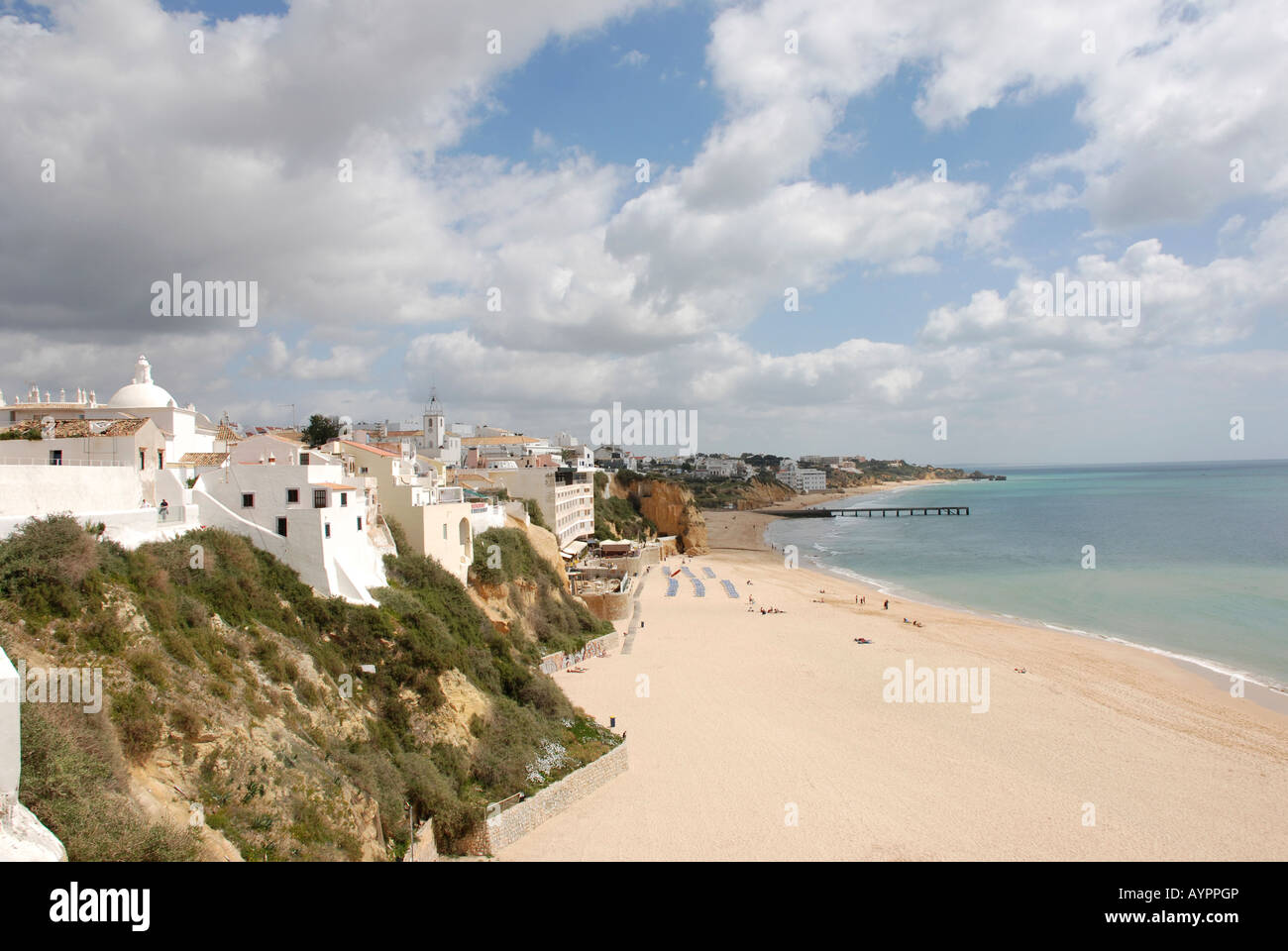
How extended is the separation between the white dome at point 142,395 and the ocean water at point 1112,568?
39736mm

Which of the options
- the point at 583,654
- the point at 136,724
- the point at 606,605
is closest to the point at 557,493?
the point at 606,605

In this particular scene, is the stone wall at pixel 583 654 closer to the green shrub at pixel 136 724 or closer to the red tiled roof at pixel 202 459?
the red tiled roof at pixel 202 459

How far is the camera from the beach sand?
47.2 ft

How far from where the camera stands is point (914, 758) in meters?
18.5

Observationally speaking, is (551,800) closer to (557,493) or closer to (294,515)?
(294,515)

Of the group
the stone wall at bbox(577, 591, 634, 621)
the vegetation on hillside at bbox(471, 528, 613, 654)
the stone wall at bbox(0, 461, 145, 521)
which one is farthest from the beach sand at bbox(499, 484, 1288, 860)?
the stone wall at bbox(0, 461, 145, 521)

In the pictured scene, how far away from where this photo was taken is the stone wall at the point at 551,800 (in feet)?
42.8

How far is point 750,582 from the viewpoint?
47.7 m

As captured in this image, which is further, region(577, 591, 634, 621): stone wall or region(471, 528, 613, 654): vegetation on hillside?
region(577, 591, 634, 621): stone wall

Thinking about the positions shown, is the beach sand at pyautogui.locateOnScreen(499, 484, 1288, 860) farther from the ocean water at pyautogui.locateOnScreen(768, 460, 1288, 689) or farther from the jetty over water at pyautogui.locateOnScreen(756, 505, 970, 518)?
the jetty over water at pyautogui.locateOnScreen(756, 505, 970, 518)

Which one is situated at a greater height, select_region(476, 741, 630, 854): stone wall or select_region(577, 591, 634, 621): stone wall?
select_region(577, 591, 634, 621): stone wall

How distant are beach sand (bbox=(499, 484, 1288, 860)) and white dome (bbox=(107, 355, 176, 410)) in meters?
16.9

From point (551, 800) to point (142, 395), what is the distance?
20.3m
